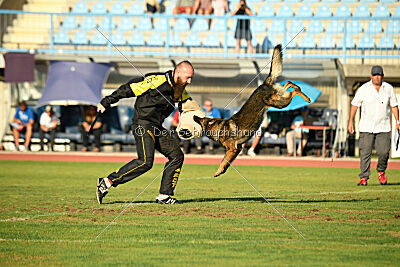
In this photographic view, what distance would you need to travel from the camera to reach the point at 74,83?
76.1 feet

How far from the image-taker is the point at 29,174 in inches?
627

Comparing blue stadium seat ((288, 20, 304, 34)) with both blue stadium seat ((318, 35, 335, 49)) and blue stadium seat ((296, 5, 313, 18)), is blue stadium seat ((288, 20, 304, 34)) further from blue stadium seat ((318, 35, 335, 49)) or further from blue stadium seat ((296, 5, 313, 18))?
blue stadium seat ((296, 5, 313, 18))

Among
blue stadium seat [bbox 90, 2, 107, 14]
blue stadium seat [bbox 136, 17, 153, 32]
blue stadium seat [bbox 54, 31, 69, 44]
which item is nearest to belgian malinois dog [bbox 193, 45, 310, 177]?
blue stadium seat [bbox 136, 17, 153, 32]

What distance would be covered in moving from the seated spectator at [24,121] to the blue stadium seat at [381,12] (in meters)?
13.4

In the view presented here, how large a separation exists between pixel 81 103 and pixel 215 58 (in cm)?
503

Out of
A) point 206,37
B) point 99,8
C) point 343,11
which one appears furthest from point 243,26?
point 99,8

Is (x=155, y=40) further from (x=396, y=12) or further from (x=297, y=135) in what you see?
(x=396, y=12)

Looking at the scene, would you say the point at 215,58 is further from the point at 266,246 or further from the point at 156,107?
the point at 266,246

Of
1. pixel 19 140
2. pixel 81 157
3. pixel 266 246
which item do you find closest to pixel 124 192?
pixel 266 246

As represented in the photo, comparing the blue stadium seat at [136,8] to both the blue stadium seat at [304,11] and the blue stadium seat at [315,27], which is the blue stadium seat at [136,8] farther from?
the blue stadium seat at [315,27]

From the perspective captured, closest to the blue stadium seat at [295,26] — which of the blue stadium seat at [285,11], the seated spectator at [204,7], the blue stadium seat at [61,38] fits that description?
the blue stadium seat at [285,11]

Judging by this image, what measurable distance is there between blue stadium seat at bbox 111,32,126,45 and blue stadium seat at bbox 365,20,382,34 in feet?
29.6

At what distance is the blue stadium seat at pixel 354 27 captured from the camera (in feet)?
78.3

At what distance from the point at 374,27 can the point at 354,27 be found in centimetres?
72
